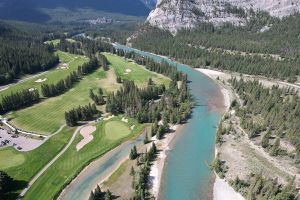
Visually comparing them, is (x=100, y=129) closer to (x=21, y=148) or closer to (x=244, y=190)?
(x=21, y=148)

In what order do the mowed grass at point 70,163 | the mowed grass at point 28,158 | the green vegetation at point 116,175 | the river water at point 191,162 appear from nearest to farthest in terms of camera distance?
the mowed grass at point 70,163 → the river water at point 191,162 → the green vegetation at point 116,175 → the mowed grass at point 28,158

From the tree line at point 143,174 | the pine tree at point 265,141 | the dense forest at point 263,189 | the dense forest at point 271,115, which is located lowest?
the tree line at point 143,174

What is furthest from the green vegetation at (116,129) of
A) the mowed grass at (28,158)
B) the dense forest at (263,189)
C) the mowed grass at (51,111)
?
the dense forest at (263,189)

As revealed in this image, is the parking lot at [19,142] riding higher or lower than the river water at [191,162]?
lower

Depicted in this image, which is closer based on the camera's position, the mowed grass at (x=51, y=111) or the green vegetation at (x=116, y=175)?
the green vegetation at (x=116, y=175)

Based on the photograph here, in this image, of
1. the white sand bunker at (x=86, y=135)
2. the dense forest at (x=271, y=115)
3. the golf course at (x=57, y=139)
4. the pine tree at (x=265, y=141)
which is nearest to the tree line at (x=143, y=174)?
the golf course at (x=57, y=139)

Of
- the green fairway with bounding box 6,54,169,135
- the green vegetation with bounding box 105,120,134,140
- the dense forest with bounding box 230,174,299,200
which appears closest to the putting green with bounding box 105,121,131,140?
the green vegetation with bounding box 105,120,134,140

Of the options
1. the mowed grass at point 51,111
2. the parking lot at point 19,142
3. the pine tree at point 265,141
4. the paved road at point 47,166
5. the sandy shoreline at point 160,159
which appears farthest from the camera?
the mowed grass at point 51,111

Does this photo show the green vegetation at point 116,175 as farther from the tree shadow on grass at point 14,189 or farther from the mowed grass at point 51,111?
the mowed grass at point 51,111
